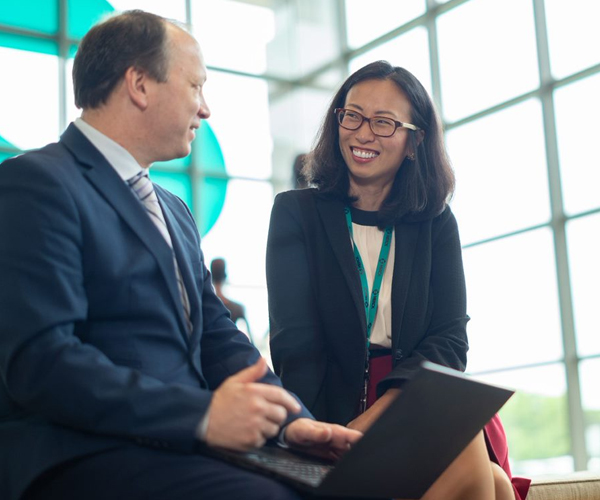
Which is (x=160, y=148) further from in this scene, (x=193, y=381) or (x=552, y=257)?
(x=552, y=257)

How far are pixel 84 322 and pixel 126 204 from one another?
0.84ft

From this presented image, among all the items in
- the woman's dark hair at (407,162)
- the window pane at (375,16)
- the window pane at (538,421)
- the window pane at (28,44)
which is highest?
the window pane at (375,16)

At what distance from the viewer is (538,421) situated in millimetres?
8320

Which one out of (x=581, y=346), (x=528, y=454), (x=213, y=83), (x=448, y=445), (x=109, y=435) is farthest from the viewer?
(x=213, y=83)

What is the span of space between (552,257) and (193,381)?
6.69 meters

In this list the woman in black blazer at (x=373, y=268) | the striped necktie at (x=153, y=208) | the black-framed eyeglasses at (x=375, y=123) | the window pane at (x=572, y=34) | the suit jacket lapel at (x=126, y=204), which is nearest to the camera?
the suit jacket lapel at (x=126, y=204)

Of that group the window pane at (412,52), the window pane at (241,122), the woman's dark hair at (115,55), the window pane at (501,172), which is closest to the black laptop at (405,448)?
the woman's dark hair at (115,55)

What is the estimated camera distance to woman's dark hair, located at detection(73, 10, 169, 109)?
1.91 metres

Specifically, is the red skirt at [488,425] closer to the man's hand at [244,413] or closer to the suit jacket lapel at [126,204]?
the suit jacket lapel at [126,204]

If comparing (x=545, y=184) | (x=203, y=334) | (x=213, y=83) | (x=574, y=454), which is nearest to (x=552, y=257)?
(x=545, y=184)

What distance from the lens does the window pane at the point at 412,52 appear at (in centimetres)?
966

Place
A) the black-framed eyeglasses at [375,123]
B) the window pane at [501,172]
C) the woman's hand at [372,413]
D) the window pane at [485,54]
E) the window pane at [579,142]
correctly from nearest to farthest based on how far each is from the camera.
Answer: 1. the woman's hand at [372,413]
2. the black-framed eyeglasses at [375,123]
3. the window pane at [579,142]
4. the window pane at [501,172]
5. the window pane at [485,54]

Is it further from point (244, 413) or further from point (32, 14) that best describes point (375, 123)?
point (32, 14)

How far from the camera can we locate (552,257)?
8.08 metres
